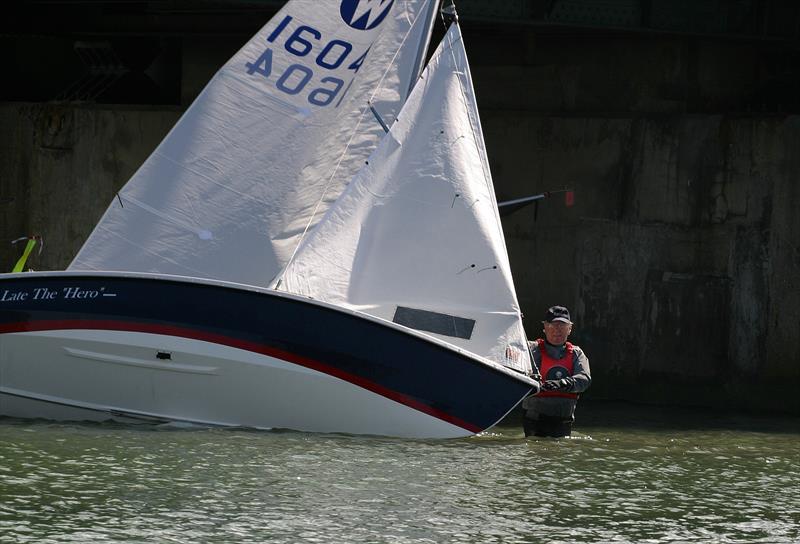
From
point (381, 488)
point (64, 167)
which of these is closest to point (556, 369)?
point (381, 488)

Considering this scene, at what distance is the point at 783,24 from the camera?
56.5ft

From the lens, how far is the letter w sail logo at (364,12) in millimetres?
14734

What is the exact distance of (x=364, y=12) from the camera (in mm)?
14789

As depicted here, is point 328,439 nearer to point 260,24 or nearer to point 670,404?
point 670,404

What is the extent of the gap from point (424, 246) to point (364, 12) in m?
2.84

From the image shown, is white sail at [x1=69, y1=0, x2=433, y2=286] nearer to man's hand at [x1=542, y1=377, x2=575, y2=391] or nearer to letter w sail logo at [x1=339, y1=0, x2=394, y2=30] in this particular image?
letter w sail logo at [x1=339, y1=0, x2=394, y2=30]

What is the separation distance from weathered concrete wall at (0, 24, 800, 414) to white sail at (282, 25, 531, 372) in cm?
392

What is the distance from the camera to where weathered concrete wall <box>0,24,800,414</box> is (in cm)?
1683

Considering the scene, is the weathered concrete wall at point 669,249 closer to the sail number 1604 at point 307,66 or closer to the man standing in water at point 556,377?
the man standing in water at point 556,377

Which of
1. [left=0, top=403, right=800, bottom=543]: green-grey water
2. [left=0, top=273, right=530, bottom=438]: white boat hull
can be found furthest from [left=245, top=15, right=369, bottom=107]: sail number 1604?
[left=0, top=403, right=800, bottom=543]: green-grey water

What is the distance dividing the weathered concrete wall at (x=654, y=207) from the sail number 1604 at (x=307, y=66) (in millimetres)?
3839

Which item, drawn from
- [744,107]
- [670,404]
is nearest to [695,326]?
[670,404]

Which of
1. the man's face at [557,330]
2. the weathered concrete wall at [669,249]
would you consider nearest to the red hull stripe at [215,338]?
the man's face at [557,330]

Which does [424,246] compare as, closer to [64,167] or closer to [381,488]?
[381,488]
